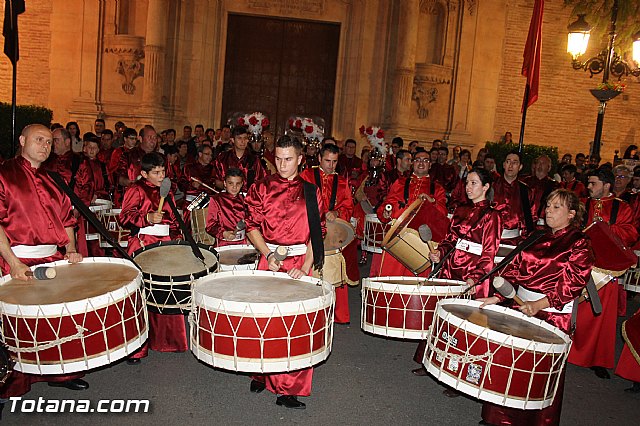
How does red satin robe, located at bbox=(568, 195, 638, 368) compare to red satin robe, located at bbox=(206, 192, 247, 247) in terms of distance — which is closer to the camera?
red satin robe, located at bbox=(568, 195, 638, 368)

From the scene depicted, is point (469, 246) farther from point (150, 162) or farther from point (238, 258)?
point (150, 162)

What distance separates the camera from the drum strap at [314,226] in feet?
13.6

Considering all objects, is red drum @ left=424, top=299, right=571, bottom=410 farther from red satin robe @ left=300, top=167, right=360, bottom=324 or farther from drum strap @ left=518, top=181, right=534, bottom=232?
drum strap @ left=518, top=181, right=534, bottom=232

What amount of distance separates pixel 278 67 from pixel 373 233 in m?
9.59

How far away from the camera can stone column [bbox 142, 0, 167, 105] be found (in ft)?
46.9

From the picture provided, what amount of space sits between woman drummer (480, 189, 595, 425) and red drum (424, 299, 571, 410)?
1.32 ft

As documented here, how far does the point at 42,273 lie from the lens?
3.47 metres

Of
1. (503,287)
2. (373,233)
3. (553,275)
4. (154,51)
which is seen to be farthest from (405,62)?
(503,287)

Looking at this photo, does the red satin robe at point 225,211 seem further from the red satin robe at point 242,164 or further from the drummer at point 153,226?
the red satin robe at point 242,164

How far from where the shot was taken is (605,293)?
5.42 m

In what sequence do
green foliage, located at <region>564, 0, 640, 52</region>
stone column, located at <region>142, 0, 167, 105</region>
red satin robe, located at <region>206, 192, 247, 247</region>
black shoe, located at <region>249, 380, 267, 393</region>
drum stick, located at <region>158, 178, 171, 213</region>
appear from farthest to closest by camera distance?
green foliage, located at <region>564, 0, 640, 52</region>, stone column, located at <region>142, 0, 167, 105</region>, red satin robe, located at <region>206, 192, 247, 247</region>, drum stick, located at <region>158, 178, 171, 213</region>, black shoe, located at <region>249, 380, 267, 393</region>

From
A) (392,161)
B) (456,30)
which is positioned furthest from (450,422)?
(456,30)

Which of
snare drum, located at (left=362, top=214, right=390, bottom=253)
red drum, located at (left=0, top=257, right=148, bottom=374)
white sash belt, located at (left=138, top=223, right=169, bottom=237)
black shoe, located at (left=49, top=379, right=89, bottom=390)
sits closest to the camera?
red drum, located at (left=0, top=257, right=148, bottom=374)

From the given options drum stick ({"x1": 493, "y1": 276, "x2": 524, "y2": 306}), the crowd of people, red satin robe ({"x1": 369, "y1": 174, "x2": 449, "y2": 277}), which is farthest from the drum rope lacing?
red satin robe ({"x1": 369, "y1": 174, "x2": 449, "y2": 277})
